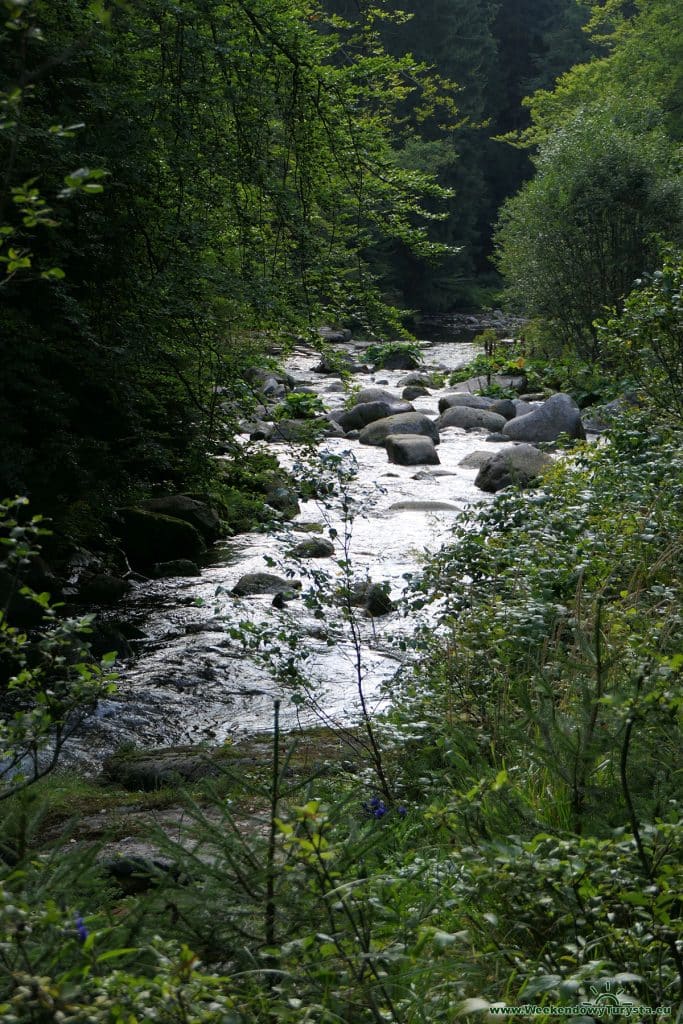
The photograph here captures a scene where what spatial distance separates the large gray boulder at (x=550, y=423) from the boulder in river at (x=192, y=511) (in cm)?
617

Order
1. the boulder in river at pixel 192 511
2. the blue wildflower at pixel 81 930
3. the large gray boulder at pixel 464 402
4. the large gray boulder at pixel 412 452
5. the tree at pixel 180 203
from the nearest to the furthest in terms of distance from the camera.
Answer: the blue wildflower at pixel 81 930 → the tree at pixel 180 203 → the boulder in river at pixel 192 511 → the large gray boulder at pixel 412 452 → the large gray boulder at pixel 464 402

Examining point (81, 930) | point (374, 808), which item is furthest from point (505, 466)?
point (81, 930)

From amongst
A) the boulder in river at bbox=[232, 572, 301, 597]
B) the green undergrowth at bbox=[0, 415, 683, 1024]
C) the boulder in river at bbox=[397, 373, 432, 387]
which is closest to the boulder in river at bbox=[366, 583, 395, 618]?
the boulder in river at bbox=[232, 572, 301, 597]

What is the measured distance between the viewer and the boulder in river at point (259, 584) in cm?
839

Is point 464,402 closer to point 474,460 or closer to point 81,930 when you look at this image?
point 474,460

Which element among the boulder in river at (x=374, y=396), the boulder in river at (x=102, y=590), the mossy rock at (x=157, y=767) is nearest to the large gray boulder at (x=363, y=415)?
the boulder in river at (x=374, y=396)

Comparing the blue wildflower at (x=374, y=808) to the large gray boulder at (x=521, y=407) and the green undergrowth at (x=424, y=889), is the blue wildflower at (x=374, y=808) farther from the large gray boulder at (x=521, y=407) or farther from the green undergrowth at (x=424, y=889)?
the large gray boulder at (x=521, y=407)

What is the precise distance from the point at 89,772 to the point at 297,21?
16.7 ft

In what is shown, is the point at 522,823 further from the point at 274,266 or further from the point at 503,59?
the point at 503,59

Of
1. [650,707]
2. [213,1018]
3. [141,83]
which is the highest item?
[141,83]

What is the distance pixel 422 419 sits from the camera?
1538 cm

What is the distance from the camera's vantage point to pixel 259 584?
28.0 ft

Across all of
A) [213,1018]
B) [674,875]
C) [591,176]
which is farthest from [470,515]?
[591,176]

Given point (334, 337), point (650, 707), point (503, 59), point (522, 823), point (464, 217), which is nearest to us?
point (650, 707)
